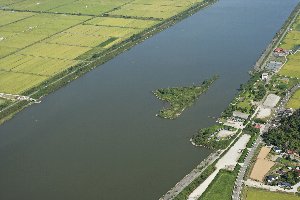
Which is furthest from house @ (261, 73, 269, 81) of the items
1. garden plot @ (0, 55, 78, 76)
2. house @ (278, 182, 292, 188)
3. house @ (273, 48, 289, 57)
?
garden plot @ (0, 55, 78, 76)

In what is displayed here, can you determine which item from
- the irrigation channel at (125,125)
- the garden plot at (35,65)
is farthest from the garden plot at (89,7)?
the garden plot at (35,65)

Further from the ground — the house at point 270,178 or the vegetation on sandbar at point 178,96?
the vegetation on sandbar at point 178,96

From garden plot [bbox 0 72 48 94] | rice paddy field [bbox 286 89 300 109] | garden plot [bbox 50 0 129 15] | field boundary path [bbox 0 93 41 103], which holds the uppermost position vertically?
garden plot [bbox 50 0 129 15]

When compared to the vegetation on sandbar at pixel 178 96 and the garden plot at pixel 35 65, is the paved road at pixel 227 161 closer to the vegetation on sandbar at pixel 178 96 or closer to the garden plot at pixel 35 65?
the vegetation on sandbar at pixel 178 96

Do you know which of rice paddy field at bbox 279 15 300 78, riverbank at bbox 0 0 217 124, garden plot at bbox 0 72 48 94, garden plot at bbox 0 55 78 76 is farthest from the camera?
garden plot at bbox 0 55 78 76

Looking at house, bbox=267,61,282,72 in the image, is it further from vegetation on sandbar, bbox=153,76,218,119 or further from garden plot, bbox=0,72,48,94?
garden plot, bbox=0,72,48,94

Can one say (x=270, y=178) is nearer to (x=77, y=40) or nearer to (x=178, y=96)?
(x=178, y=96)
